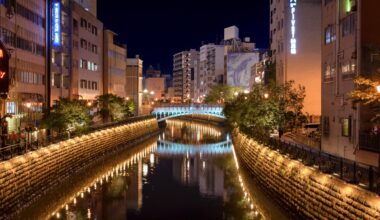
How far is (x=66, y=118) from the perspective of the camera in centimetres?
4981

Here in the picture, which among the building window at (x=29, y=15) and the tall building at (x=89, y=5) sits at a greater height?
the tall building at (x=89, y=5)

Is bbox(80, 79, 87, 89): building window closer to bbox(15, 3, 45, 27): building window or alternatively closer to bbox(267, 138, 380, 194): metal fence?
bbox(15, 3, 45, 27): building window

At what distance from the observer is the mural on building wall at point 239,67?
141250mm

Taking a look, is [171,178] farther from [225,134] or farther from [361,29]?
[225,134]

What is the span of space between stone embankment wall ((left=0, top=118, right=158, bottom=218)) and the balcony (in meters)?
19.8

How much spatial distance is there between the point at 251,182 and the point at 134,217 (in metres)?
13.2

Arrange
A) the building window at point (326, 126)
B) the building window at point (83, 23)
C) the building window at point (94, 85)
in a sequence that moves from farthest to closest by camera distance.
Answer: the building window at point (94, 85) → the building window at point (83, 23) → the building window at point (326, 126)

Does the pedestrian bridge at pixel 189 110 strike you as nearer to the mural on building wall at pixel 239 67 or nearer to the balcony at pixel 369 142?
the mural on building wall at pixel 239 67

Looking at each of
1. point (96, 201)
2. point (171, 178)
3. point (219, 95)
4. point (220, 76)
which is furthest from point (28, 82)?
point (220, 76)

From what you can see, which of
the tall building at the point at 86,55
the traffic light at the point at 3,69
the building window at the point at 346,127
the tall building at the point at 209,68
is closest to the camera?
the building window at the point at 346,127

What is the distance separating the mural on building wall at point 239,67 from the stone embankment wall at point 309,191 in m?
100

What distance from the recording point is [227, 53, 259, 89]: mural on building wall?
141 meters

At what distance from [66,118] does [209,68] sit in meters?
131

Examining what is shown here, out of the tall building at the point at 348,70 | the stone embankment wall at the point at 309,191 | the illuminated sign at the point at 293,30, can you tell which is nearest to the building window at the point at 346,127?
the tall building at the point at 348,70
